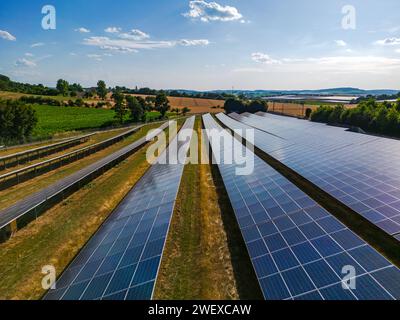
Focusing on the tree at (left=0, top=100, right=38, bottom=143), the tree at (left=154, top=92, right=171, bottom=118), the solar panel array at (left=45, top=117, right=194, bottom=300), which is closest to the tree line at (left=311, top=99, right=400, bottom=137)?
the solar panel array at (left=45, top=117, right=194, bottom=300)

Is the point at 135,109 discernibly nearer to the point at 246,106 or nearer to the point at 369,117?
the point at 246,106

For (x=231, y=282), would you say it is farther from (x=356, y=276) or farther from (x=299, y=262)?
(x=356, y=276)

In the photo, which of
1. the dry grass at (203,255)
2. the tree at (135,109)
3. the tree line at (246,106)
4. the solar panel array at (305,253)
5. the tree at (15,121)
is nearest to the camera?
the solar panel array at (305,253)

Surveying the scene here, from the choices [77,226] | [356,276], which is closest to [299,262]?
[356,276]

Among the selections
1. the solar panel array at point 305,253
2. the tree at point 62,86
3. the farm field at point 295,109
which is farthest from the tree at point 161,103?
the solar panel array at point 305,253

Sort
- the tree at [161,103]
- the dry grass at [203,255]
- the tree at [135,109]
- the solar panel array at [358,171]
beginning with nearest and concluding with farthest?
1. the dry grass at [203,255]
2. the solar panel array at [358,171]
3. the tree at [135,109]
4. the tree at [161,103]

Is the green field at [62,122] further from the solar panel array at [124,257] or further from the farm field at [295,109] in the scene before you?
the farm field at [295,109]

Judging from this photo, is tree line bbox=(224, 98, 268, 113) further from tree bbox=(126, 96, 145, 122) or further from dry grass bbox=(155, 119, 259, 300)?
dry grass bbox=(155, 119, 259, 300)
